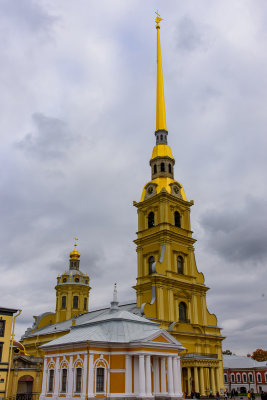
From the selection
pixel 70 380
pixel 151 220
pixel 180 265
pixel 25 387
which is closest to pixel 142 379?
pixel 70 380

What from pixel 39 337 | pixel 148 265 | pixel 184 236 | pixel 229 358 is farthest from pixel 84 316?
pixel 229 358

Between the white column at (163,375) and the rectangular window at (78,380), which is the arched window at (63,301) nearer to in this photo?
the white column at (163,375)

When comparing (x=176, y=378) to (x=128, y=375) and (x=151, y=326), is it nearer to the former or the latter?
(x=128, y=375)

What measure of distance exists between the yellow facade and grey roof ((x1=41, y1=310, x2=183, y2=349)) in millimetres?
5095

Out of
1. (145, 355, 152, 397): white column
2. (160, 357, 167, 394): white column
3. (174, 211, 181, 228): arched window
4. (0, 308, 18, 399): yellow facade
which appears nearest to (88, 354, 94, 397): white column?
(145, 355, 152, 397): white column

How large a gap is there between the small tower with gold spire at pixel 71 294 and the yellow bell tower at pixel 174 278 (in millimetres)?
19931

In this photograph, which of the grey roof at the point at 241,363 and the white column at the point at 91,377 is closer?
the white column at the point at 91,377

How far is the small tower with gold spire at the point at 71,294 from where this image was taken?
201 feet

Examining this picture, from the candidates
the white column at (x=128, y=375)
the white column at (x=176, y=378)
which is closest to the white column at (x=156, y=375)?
the white column at (x=176, y=378)

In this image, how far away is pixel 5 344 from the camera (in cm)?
3312

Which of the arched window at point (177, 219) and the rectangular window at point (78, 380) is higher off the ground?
the arched window at point (177, 219)

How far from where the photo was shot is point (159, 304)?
40.5 metres

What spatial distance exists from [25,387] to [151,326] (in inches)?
551

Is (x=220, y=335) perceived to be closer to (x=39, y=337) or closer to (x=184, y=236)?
(x=184, y=236)
